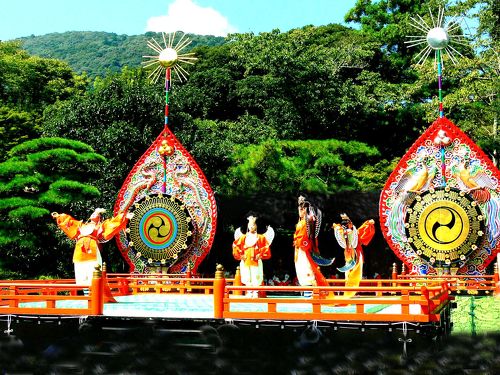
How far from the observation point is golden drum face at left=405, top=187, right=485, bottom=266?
14.7 meters

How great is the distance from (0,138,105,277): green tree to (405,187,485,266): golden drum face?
7.20 m

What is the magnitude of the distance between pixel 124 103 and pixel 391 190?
8.85 m

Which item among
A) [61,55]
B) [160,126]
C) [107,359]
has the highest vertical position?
[61,55]

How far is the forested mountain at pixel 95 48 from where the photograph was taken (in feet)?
206

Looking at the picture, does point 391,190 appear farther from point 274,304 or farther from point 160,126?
point 160,126

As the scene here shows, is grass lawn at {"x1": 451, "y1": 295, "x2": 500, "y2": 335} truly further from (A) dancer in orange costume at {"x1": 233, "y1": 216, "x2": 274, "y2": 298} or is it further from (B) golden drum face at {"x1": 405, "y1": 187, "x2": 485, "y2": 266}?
(A) dancer in orange costume at {"x1": 233, "y1": 216, "x2": 274, "y2": 298}

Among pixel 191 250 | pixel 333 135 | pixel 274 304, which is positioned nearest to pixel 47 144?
pixel 191 250

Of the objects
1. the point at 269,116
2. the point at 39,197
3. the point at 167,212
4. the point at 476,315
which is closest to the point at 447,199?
the point at 476,315

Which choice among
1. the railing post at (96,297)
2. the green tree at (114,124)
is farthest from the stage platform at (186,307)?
the green tree at (114,124)

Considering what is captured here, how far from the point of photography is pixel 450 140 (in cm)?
1499

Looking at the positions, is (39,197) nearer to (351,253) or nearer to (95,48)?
(351,253)

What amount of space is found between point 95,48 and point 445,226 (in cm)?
6056

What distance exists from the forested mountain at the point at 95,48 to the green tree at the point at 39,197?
132ft

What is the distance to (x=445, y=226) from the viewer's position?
14.9 meters
